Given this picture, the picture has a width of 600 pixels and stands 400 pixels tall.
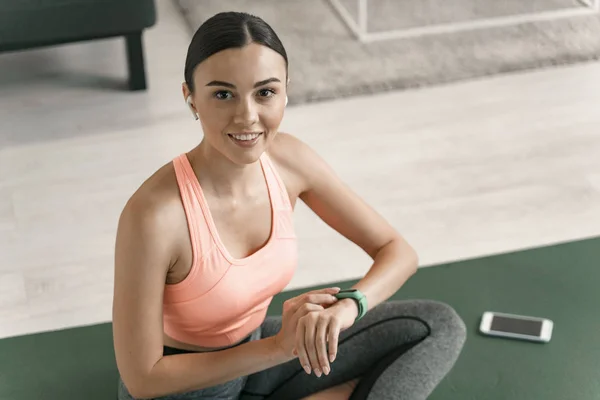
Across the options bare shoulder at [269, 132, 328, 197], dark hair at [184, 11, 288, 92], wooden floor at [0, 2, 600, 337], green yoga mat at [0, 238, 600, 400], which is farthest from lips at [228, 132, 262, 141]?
wooden floor at [0, 2, 600, 337]

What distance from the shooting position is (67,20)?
3496 mm

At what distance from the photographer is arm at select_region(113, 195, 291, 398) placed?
153 cm

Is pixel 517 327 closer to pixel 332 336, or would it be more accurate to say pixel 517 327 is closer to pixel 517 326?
pixel 517 326

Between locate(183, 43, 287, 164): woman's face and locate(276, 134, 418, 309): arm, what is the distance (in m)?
0.23

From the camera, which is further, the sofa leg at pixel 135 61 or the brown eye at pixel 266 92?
the sofa leg at pixel 135 61

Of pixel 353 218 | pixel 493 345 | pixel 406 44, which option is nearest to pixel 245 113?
pixel 353 218

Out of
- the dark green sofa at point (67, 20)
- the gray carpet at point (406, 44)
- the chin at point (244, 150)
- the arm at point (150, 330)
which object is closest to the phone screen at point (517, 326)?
the arm at point (150, 330)

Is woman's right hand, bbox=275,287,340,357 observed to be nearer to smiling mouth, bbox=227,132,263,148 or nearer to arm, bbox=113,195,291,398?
arm, bbox=113,195,291,398

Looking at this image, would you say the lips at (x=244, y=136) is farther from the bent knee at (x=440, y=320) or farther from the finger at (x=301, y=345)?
the bent knee at (x=440, y=320)

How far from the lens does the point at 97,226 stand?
296cm

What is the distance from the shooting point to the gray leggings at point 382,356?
1823mm

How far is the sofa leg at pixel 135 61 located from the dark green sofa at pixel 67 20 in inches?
0.9

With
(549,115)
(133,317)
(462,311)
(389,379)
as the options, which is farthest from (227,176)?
(549,115)

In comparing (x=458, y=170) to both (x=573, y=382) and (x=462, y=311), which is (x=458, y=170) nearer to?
(x=462, y=311)
